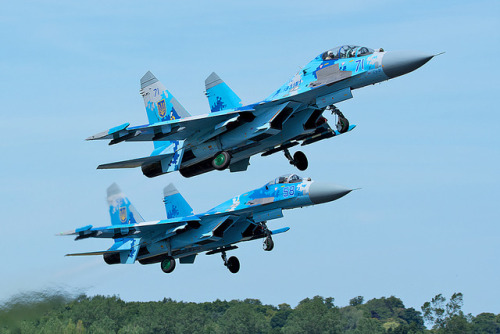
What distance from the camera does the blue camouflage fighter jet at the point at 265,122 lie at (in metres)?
28.6

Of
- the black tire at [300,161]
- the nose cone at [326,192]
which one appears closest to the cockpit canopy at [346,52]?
the black tire at [300,161]

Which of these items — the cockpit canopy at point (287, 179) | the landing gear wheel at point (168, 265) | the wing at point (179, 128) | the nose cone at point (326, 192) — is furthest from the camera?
the landing gear wheel at point (168, 265)

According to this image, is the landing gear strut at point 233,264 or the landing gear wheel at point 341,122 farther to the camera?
the landing gear strut at point 233,264

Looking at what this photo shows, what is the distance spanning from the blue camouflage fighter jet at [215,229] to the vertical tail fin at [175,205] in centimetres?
29

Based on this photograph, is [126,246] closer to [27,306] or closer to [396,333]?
[27,306]

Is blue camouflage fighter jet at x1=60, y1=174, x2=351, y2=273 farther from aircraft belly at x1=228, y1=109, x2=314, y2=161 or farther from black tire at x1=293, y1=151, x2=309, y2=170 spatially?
aircraft belly at x1=228, y1=109, x2=314, y2=161

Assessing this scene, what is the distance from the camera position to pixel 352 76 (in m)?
28.5

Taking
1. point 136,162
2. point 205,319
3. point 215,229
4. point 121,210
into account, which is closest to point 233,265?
point 215,229

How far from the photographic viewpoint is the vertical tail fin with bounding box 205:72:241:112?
3347 cm

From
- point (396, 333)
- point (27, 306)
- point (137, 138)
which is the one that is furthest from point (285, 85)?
point (396, 333)

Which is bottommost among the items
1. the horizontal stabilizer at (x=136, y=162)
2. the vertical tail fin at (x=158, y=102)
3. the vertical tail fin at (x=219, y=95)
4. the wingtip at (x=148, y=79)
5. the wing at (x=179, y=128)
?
the horizontal stabilizer at (x=136, y=162)

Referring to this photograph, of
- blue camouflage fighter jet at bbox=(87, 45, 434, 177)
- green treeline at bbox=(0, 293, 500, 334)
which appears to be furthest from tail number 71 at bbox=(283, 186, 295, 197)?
green treeline at bbox=(0, 293, 500, 334)

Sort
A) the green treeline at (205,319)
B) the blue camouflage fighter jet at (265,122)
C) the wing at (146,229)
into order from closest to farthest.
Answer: the blue camouflage fighter jet at (265,122) < the wing at (146,229) < the green treeline at (205,319)

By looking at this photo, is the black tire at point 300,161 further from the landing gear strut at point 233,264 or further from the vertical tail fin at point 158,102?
the landing gear strut at point 233,264
